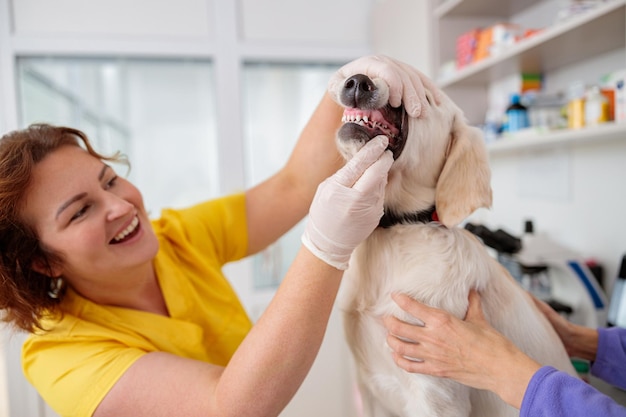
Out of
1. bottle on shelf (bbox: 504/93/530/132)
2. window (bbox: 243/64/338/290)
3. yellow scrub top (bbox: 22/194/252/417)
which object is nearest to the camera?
yellow scrub top (bbox: 22/194/252/417)

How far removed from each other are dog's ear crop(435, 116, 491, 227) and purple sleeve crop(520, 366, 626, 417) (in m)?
0.30

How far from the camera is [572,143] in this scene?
1.69 metres

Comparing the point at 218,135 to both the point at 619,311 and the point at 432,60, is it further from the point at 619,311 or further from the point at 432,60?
the point at 619,311

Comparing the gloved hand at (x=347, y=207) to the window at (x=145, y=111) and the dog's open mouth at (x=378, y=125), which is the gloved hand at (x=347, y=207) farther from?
the window at (x=145, y=111)

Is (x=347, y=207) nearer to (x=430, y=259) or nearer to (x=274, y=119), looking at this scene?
(x=430, y=259)

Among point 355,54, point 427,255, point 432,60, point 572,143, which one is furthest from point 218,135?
point 427,255

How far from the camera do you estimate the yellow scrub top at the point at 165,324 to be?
0.85m

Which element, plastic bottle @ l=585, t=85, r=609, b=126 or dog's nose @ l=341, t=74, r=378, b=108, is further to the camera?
plastic bottle @ l=585, t=85, r=609, b=126

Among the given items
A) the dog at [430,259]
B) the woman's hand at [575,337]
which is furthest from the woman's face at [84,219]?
the woman's hand at [575,337]

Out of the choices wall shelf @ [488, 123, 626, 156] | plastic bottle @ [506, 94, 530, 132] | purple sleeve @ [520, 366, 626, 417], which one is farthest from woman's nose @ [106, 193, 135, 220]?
plastic bottle @ [506, 94, 530, 132]

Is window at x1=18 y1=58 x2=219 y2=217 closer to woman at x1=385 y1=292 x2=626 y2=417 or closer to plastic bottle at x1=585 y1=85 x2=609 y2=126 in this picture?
plastic bottle at x1=585 y1=85 x2=609 y2=126

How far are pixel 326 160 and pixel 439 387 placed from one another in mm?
585

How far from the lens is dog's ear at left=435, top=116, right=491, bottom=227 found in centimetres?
82

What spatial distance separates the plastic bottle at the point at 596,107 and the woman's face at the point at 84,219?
53.9 inches
